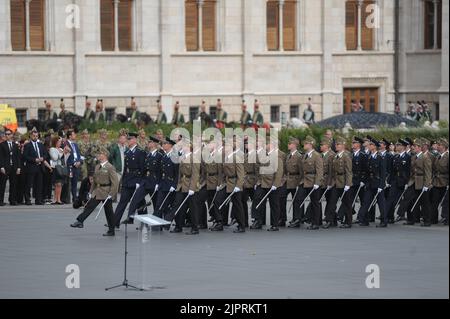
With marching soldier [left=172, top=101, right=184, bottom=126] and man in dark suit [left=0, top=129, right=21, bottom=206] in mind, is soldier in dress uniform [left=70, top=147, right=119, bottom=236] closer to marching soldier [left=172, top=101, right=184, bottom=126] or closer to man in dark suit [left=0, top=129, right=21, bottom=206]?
man in dark suit [left=0, top=129, right=21, bottom=206]

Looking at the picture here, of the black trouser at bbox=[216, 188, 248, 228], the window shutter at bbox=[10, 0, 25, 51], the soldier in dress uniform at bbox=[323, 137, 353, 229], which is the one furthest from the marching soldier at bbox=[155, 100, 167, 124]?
the black trouser at bbox=[216, 188, 248, 228]

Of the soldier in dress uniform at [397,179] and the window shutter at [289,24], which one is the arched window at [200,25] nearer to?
the window shutter at [289,24]

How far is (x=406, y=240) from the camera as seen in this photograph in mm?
22641

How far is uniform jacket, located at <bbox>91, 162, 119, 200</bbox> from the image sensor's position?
2386 cm

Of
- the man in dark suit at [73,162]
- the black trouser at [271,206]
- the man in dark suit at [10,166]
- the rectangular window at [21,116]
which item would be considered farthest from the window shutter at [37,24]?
the black trouser at [271,206]

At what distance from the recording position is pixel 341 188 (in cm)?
2612

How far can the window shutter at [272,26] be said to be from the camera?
52.9m

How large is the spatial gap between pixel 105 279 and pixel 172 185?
6.99 metres

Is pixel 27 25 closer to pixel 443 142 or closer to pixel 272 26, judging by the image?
pixel 272 26

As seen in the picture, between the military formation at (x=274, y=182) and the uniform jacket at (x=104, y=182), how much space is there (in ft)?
0.42

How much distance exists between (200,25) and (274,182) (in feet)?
86.7

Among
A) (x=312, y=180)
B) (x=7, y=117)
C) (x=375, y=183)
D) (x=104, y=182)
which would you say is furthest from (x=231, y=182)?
(x=7, y=117)

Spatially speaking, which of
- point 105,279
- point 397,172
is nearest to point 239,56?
point 397,172

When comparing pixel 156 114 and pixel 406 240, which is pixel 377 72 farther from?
pixel 406 240
